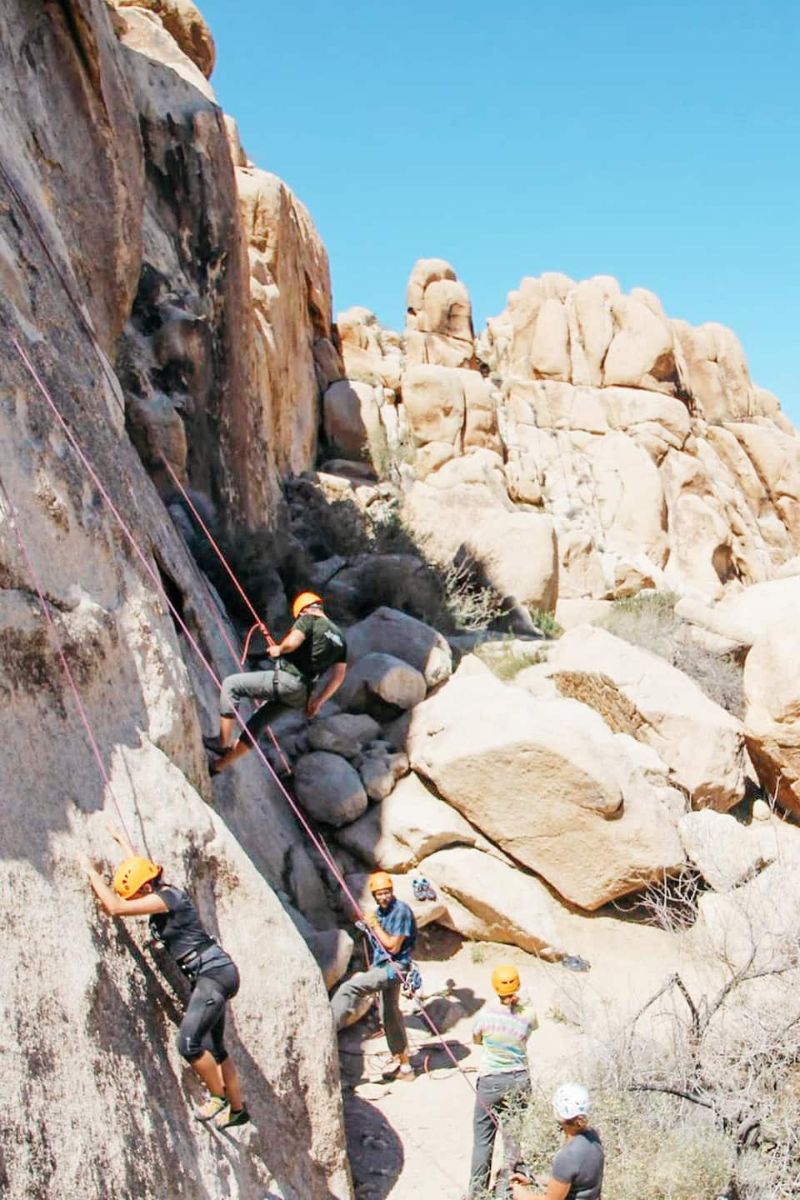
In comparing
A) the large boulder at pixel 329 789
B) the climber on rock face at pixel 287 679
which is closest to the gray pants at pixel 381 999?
the climber on rock face at pixel 287 679

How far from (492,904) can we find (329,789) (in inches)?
71.0

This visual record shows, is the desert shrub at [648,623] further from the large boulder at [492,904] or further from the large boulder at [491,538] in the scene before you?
the large boulder at [492,904]

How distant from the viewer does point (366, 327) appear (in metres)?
24.7

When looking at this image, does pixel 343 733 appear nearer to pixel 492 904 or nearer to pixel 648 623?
pixel 492 904

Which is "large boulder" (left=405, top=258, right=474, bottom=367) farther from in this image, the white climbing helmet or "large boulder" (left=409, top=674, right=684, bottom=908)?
the white climbing helmet

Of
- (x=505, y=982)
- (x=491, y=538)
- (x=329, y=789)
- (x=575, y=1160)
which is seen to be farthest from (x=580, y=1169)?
(x=491, y=538)

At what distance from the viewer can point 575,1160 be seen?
4746 millimetres

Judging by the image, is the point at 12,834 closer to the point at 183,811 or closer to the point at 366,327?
the point at 183,811

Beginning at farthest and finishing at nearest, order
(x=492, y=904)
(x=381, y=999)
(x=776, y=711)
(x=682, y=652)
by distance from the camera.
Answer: (x=682, y=652)
(x=776, y=711)
(x=492, y=904)
(x=381, y=999)

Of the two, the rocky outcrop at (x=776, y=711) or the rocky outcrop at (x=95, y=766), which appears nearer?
the rocky outcrop at (x=95, y=766)

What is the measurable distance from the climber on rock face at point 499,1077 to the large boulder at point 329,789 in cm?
380

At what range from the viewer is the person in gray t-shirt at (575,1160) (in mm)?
4734

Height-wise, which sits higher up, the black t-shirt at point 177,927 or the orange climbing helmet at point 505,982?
the black t-shirt at point 177,927

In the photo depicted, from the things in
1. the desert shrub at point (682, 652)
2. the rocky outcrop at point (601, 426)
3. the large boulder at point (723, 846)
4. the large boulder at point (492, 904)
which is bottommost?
the large boulder at point (492, 904)
